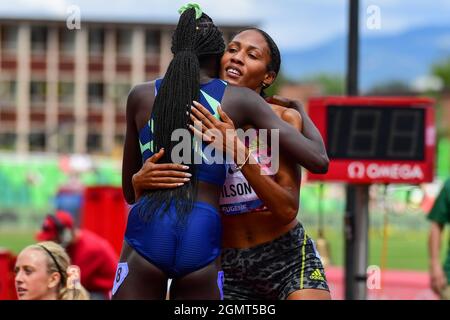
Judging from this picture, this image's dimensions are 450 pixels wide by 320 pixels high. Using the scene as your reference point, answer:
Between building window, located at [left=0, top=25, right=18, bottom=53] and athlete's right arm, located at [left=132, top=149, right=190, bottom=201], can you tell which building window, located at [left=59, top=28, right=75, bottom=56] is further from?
athlete's right arm, located at [left=132, top=149, right=190, bottom=201]

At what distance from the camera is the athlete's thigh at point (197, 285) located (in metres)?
3.88

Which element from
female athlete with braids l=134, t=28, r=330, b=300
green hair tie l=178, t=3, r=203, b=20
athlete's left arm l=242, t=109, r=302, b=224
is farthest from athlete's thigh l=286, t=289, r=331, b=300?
green hair tie l=178, t=3, r=203, b=20

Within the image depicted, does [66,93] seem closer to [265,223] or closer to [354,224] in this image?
[354,224]

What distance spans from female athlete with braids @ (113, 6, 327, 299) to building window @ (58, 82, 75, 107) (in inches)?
3045

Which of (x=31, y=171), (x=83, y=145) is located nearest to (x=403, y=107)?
(x=31, y=171)

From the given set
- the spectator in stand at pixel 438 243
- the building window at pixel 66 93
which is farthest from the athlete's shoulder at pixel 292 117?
the building window at pixel 66 93

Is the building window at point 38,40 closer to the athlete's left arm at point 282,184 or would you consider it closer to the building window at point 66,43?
the building window at point 66,43

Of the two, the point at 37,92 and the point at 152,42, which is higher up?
the point at 152,42

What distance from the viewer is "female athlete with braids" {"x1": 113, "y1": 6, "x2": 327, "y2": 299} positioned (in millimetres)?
3854

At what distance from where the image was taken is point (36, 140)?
80125 millimetres

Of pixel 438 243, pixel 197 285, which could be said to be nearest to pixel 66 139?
pixel 438 243

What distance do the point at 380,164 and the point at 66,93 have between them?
73.2m

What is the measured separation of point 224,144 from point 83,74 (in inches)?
3056

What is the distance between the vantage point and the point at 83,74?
80562 mm
